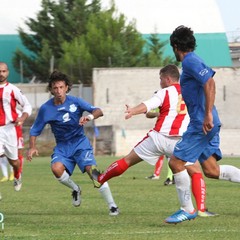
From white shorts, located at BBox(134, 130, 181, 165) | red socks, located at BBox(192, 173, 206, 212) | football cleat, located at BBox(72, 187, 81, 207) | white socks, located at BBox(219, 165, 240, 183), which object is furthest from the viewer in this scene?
football cleat, located at BBox(72, 187, 81, 207)

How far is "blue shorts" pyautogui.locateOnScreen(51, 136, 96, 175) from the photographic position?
13156mm

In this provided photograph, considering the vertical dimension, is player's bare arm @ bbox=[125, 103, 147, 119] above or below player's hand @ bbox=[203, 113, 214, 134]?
above

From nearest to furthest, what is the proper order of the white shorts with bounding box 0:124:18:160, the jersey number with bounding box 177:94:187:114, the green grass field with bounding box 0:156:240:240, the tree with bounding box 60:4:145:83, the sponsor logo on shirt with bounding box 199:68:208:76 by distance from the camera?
the green grass field with bounding box 0:156:240:240, the sponsor logo on shirt with bounding box 199:68:208:76, the jersey number with bounding box 177:94:187:114, the white shorts with bounding box 0:124:18:160, the tree with bounding box 60:4:145:83

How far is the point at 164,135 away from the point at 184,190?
2.57 metres

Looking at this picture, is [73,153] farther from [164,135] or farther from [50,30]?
[50,30]

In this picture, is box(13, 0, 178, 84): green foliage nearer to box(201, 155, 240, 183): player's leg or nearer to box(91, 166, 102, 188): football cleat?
box(91, 166, 102, 188): football cleat

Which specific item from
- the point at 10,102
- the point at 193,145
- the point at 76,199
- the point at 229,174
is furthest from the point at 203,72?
the point at 10,102

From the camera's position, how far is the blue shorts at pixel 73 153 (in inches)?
518

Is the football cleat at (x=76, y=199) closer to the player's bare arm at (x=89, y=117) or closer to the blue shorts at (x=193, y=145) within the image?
the player's bare arm at (x=89, y=117)

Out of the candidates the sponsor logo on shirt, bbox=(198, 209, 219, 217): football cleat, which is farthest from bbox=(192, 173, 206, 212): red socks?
the sponsor logo on shirt

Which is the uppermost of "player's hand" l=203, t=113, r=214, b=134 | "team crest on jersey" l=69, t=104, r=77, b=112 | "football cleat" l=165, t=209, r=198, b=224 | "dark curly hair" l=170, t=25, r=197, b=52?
"dark curly hair" l=170, t=25, r=197, b=52

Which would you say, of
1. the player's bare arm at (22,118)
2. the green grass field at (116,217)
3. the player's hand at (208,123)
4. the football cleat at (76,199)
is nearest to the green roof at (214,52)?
the green grass field at (116,217)

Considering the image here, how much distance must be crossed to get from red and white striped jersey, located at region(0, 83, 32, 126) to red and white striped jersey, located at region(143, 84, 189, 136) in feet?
8.42

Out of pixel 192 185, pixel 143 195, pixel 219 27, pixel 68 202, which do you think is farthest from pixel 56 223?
pixel 219 27
